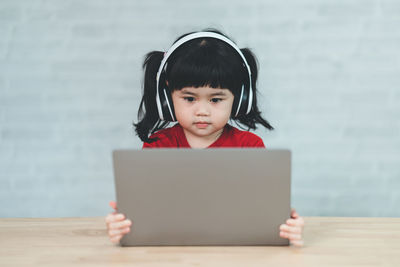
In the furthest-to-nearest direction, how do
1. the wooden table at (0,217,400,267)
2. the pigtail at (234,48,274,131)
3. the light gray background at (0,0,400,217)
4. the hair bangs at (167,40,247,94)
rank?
the light gray background at (0,0,400,217) < the pigtail at (234,48,274,131) < the hair bangs at (167,40,247,94) < the wooden table at (0,217,400,267)

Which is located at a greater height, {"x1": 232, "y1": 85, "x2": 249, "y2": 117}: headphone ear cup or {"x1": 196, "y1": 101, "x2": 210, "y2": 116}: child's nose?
{"x1": 232, "y1": 85, "x2": 249, "y2": 117}: headphone ear cup

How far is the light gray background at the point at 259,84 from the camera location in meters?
1.82

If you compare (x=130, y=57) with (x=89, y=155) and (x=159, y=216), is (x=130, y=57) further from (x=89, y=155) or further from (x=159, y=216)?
(x=159, y=216)

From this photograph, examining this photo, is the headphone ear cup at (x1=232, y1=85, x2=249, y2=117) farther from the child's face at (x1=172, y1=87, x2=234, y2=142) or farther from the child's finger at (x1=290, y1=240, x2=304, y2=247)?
the child's finger at (x1=290, y1=240, x2=304, y2=247)

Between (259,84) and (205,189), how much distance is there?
1.13 m

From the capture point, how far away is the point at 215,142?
1.39 m

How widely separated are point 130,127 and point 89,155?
0.86 feet

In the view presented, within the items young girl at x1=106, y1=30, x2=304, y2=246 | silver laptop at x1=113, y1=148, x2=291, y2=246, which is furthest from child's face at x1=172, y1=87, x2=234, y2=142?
silver laptop at x1=113, y1=148, x2=291, y2=246

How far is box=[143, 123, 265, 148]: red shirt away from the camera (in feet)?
4.53

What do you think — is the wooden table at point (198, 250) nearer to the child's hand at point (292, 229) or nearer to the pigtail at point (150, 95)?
the child's hand at point (292, 229)

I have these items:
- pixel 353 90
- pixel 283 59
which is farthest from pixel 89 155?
pixel 353 90

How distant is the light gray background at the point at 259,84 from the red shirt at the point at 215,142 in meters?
0.48

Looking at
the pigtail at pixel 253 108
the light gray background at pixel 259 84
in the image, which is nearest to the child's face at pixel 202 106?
the pigtail at pixel 253 108

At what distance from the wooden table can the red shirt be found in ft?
1.44
